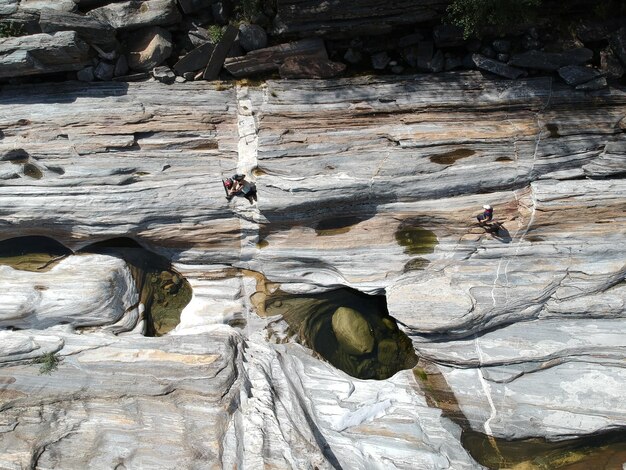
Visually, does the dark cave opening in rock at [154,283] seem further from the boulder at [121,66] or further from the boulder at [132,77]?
the boulder at [121,66]

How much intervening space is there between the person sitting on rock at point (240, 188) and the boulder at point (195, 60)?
4.15m

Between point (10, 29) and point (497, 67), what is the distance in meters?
14.9

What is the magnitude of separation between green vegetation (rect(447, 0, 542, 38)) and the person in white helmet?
4.99 m

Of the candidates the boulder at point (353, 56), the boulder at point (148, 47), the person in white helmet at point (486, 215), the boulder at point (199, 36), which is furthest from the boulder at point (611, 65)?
the boulder at point (148, 47)

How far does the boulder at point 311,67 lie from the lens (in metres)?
15.8

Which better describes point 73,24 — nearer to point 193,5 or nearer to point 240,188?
point 193,5

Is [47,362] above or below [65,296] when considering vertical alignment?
below

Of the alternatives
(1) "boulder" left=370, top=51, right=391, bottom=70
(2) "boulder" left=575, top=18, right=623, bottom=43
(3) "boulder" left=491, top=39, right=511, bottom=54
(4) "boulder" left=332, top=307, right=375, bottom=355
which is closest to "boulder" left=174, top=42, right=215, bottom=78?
(1) "boulder" left=370, top=51, right=391, bottom=70

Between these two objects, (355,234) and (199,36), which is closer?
(355,234)

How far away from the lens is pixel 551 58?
49.4 ft

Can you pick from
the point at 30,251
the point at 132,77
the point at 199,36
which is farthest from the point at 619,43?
the point at 30,251

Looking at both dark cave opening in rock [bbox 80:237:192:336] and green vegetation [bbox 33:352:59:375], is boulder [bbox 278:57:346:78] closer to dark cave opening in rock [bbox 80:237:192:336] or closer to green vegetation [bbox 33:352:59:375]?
dark cave opening in rock [bbox 80:237:192:336]

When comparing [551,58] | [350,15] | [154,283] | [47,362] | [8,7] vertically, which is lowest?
[47,362]

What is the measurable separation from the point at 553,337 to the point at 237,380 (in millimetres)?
8936
